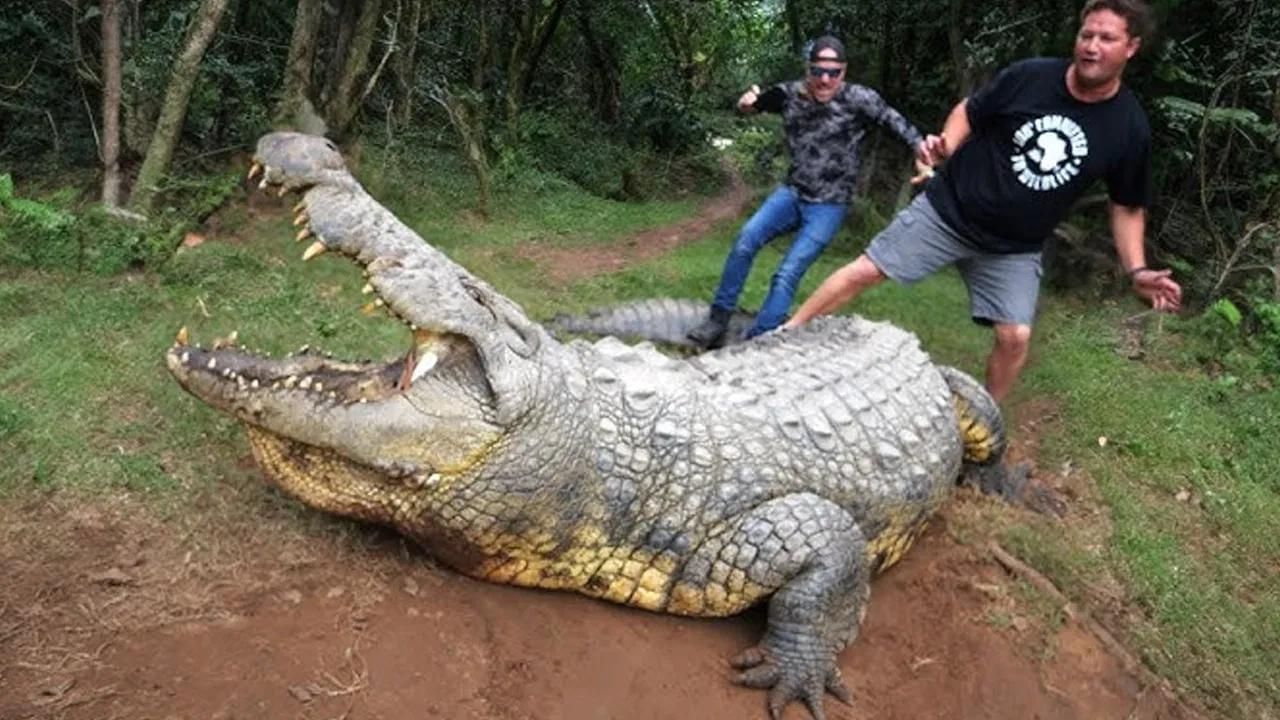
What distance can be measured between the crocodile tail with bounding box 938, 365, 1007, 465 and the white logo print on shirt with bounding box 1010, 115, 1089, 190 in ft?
3.27

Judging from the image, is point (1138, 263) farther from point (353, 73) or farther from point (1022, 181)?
point (353, 73)

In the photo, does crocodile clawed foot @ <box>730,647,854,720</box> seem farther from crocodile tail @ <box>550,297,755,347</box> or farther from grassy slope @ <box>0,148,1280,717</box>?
crocodile tail @ <box>550,297,755,347</box>

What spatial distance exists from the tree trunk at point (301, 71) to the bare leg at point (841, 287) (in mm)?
4204

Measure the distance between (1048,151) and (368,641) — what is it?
370cm

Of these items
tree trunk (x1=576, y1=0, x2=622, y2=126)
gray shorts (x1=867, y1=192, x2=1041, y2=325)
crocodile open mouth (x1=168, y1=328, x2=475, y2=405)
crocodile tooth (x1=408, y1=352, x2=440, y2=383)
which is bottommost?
tree trunk (x1=576, y1=0, x2=622, y2=126)

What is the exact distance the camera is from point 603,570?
11.5 feet

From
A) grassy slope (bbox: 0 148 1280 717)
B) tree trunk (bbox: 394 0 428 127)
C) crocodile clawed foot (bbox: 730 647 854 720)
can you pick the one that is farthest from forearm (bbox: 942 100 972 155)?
tree trunk (bbox: 394 0 428 127)

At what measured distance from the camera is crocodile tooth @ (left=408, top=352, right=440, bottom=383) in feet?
10.2

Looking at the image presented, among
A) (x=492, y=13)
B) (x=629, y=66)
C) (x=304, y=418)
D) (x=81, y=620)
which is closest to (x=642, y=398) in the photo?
(x=304, y=418)

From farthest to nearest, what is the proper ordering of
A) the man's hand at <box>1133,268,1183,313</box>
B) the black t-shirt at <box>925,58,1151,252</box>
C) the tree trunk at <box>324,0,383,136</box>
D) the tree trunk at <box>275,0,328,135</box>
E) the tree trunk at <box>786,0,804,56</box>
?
the tree trunk at <box>786,0,804,56</box> → the tree trunk at <box>324,0,383,136</box> → the tree trunk at <box>275,0,328,135</box> → the black t-shirt at <box>925,58,1151,252</box> → the man's hand at <box>1133,268,1183,313</box>

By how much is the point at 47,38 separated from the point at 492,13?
6.33m

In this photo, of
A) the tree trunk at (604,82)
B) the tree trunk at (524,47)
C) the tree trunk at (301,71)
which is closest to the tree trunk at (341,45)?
the tree trunk at (301,71)

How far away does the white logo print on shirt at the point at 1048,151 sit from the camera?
4.64 metres

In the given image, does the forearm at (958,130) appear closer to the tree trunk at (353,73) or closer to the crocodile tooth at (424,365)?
the crocodile tooth at (424,365)
